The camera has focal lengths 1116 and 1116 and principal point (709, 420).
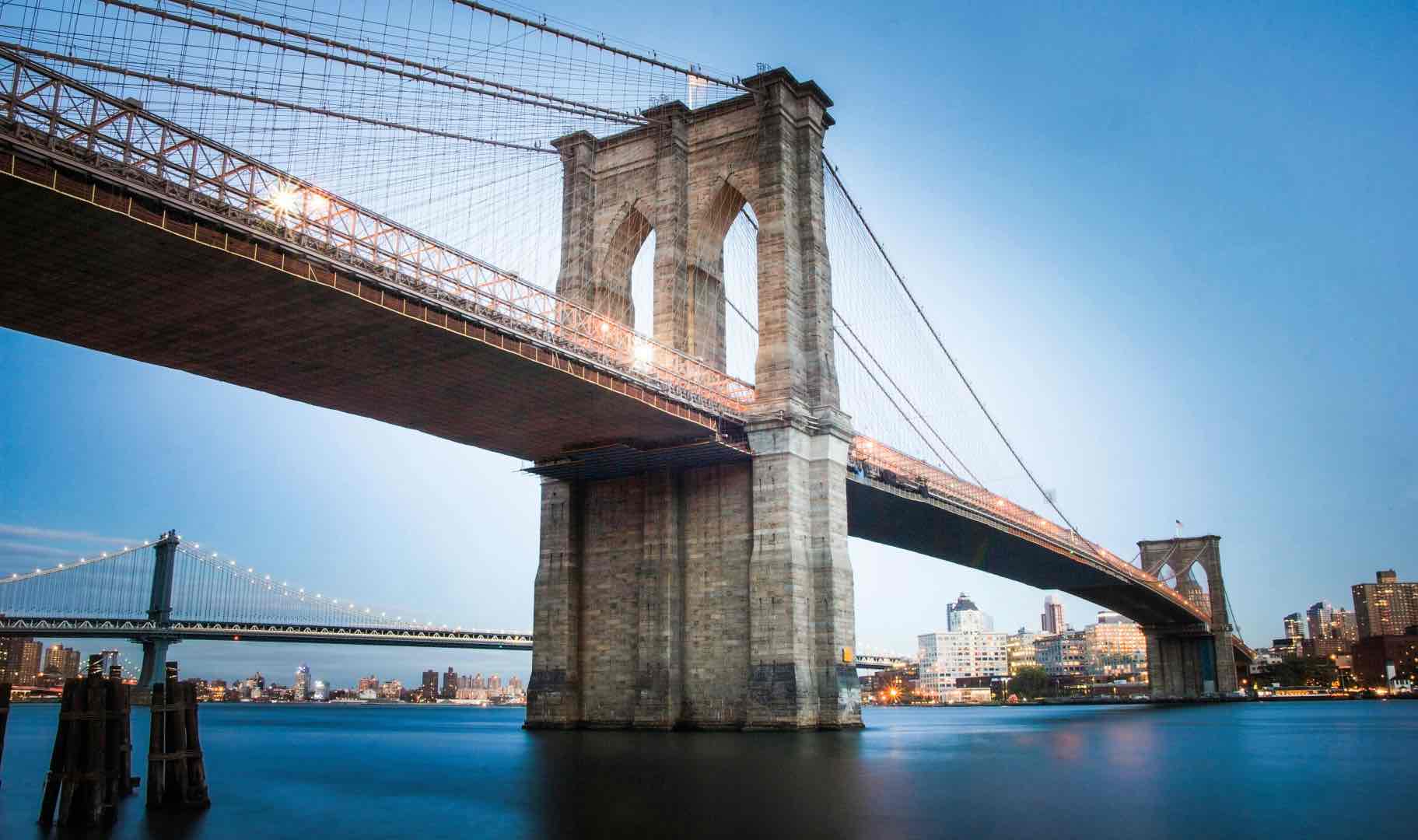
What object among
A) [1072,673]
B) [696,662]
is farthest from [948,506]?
[1072,673]

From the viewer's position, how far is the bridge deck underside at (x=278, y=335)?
23.7 meters

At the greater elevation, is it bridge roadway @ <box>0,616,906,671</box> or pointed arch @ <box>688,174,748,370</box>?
pointed arch @ <box>688,174,748,370</box>

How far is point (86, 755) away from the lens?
15.7 meters

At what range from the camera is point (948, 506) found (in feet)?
176

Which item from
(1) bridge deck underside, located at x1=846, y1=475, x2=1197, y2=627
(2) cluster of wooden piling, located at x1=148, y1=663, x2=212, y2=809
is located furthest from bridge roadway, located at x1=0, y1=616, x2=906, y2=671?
(2) cluster of wooden piling, located at x1=148, y1=663, x2=212, y2=809

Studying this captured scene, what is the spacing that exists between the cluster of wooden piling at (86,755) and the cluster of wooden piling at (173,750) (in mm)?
649

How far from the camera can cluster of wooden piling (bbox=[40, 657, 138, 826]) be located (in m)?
15.5

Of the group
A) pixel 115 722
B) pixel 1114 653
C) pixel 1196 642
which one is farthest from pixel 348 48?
pixel 1114 653

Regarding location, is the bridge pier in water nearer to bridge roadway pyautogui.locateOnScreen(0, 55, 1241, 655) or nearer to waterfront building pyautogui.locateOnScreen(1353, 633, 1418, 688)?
bridge roadway pyautogui.locateOnScreen(0, 55, 1241, 655)

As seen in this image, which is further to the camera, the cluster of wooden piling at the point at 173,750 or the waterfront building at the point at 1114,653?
the waterfront building at the point at 1114,653

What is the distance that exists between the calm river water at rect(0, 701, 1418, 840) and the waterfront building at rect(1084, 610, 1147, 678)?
162m

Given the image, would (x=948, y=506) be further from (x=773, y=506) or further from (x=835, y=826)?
(x=835, y=826)

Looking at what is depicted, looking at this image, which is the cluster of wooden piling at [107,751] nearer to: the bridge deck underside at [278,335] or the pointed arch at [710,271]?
the bridge deck underside at [278,335]

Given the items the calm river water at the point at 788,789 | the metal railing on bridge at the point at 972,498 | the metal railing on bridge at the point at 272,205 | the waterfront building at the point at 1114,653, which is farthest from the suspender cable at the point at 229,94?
the waterfront building at the point at 1114,653
